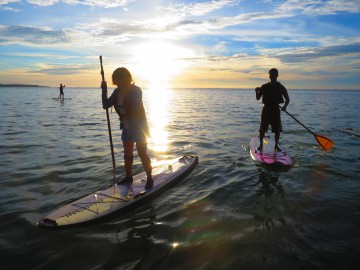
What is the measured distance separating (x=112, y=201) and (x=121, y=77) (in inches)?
97.1

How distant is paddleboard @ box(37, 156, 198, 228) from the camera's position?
4957 millimetres

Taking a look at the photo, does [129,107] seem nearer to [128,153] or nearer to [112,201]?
[128,153]

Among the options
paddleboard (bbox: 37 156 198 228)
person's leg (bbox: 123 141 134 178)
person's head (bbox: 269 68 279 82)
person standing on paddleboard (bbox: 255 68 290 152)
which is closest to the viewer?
paddleboard (bbox: 37 156 198 228)

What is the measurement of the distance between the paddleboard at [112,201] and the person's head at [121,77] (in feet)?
7.45

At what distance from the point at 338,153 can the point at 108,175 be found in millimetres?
8168

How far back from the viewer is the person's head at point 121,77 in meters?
5.66

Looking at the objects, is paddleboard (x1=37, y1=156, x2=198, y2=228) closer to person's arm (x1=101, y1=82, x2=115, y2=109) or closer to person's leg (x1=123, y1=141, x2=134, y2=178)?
person's leg (x1=123, y1=141, x2=134, y2=178)

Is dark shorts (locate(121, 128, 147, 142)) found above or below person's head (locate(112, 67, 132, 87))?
below

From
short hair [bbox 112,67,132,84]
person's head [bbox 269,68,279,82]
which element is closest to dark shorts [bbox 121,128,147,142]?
short hair [bbox 112,67,132,84]

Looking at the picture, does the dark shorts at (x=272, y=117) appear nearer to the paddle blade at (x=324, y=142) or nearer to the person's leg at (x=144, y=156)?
the paddle blade at (x=324, y=142)

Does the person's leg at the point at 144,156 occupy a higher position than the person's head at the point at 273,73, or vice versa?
the person's head at the point at 273,73

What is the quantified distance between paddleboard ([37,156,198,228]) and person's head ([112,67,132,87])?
2.27m

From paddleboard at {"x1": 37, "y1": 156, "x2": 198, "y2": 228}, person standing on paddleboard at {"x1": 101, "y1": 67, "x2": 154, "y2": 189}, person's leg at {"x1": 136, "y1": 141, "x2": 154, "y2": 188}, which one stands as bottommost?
paddleboard at {"x1": 37, "y1": 156, "x2": 198, "y2": 228}

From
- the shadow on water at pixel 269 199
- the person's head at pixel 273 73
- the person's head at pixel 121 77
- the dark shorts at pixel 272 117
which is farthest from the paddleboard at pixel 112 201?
the person's head at pixel 273 73
